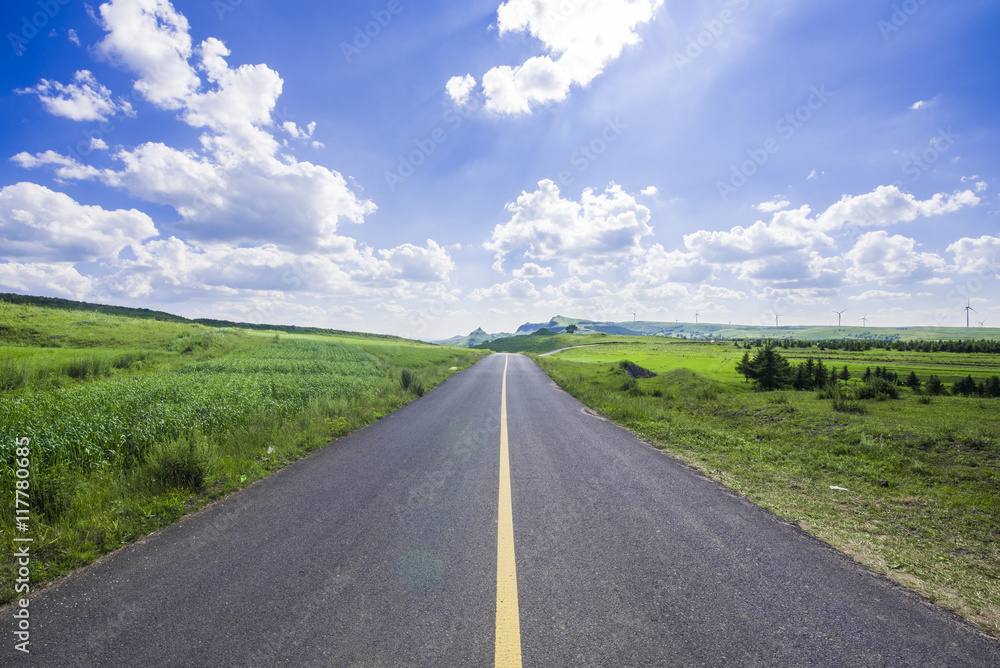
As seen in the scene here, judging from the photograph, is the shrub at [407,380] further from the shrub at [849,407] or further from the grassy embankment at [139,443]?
the shrub at [849,407]

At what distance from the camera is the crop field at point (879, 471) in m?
4.00

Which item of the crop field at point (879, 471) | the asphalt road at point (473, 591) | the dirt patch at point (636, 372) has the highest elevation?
the asphalt road at point (473, 591)

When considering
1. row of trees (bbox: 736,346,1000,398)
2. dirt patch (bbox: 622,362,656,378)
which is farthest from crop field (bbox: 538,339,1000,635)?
dirt patch (bbox: 622,362,656,378)

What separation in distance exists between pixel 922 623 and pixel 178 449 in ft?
28.8

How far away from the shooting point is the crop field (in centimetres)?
400

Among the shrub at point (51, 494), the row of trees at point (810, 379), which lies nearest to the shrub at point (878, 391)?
the row of trees at point (810, 379)

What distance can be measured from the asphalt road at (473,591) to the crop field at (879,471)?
1.97 ft

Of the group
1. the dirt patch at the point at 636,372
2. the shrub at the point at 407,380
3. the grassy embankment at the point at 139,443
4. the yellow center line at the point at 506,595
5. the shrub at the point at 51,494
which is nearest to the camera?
the yellow center line at the point at 506,595

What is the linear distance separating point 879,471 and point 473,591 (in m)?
8.04

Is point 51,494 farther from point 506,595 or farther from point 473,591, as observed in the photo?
point 506,595

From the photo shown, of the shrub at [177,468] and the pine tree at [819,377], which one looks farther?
the pine tree at [819,377]

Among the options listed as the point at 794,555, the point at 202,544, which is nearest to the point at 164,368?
the point at 202,544

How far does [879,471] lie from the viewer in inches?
282

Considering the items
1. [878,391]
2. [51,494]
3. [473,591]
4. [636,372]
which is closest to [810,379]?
[878,391]
